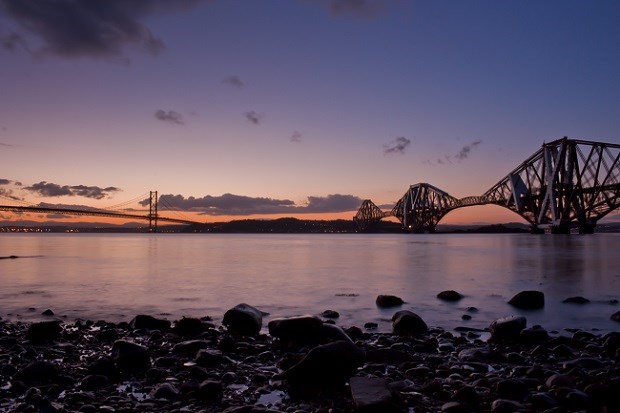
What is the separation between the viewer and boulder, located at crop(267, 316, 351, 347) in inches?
290

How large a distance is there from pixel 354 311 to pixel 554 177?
91614mm

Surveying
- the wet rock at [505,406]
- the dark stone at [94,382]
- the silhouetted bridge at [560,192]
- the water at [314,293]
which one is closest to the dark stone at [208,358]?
the dark stone at [94,382]

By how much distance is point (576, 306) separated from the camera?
12.5 m

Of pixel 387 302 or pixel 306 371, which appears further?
pixel 387 302

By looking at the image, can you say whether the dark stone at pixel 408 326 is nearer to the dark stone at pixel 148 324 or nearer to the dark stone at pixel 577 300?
the dark stone at pixel 148 324

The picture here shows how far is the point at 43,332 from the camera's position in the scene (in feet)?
25.5

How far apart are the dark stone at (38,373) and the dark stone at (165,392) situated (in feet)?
4.35

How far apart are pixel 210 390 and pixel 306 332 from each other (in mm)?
2668

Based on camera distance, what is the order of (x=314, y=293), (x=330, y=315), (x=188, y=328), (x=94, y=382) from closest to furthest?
1. (x=94, y=382)
2. (x=188, y=328)
3. (x=330, y=315)
4. (x=314, y=293)

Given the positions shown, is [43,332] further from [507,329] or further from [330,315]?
[507,329]

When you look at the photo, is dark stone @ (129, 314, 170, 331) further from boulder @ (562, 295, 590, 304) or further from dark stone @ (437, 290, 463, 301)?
boulder @ (562, 295, 590, 304)

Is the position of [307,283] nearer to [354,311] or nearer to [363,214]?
[354,311]

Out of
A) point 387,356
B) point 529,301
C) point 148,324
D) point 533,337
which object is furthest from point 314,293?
point 387,356

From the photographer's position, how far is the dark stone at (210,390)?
4.88 meters
